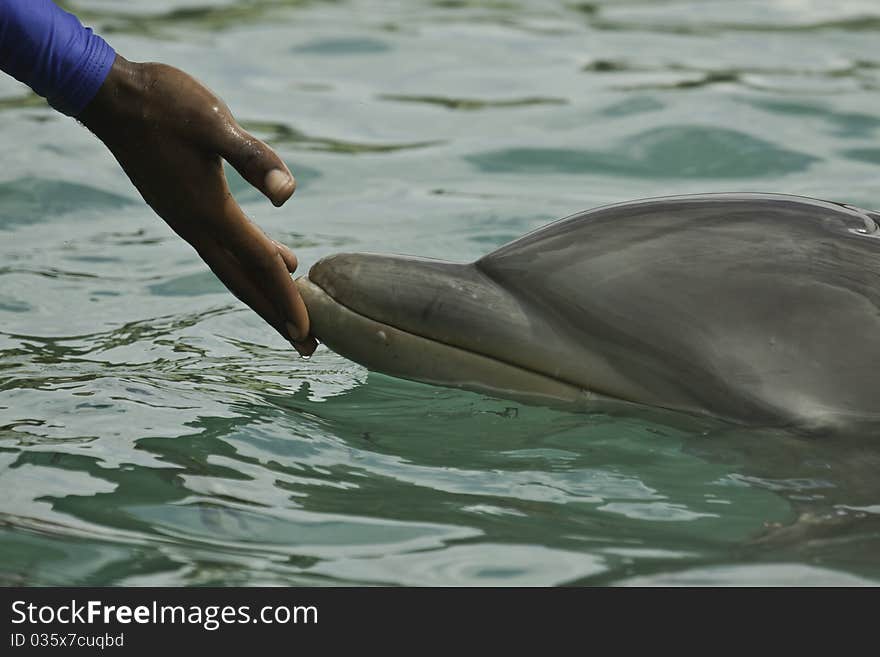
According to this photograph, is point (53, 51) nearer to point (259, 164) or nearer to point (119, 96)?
point (119, 96)

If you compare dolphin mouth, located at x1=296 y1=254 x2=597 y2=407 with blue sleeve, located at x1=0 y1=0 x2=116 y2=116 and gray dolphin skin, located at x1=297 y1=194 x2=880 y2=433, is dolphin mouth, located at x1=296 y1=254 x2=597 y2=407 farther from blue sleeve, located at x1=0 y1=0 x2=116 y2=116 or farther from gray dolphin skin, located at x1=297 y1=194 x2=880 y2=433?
blue sleeve, located at x1=0 y1=0 x2=116 y2=116

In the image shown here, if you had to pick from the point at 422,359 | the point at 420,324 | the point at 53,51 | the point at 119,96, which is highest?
the point at 53,51

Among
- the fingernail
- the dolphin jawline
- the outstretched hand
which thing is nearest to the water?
the dolphin jawline

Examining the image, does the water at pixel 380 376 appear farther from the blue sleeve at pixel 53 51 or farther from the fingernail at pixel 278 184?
the blue sleeve at pixel 53 51

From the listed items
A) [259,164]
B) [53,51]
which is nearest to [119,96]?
[53,51]

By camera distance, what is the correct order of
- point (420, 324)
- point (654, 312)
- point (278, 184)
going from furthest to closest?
point (420, 324) < point (654, 312) < point (278, 184)

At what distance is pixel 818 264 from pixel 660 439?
694 millimetres

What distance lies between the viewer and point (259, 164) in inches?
163

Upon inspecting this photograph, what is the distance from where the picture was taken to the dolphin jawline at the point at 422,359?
4.61 meters

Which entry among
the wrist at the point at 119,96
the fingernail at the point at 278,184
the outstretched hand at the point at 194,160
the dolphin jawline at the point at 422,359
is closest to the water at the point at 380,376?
the dolphin jawline at the point at 422,359

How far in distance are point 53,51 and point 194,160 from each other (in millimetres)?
518

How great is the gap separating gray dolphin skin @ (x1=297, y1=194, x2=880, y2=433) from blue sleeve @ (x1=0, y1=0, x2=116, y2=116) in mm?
933
